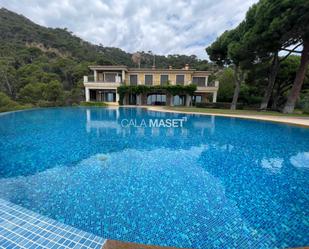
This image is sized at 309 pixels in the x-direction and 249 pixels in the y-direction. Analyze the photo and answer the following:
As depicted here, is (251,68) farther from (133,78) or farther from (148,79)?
(133,78)

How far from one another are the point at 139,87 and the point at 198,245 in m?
22.2

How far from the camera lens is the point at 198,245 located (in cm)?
222

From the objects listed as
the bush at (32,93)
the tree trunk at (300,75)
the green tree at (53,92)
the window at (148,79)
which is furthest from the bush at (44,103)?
the tree trunk at (300,75)

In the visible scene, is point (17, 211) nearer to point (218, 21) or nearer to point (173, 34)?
point (218, 21)

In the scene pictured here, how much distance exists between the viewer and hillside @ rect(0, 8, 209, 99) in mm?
22891

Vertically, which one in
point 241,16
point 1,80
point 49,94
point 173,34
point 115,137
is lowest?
point 115,137

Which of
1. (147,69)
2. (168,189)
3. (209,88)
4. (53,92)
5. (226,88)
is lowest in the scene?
(168,189)

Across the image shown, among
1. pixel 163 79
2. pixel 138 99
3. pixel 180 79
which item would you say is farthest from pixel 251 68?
pixel 138 99

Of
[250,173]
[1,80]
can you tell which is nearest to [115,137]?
[250,173]

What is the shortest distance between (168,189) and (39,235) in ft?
7.83

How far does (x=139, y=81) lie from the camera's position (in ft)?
84.9

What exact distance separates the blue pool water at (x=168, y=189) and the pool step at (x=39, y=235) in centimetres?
47

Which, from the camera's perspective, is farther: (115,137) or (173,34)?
(173,34)

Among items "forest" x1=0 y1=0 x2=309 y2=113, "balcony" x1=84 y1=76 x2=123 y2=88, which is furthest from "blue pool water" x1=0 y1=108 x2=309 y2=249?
"balcony" x1=84 y1=76 x2=123 y2=88
